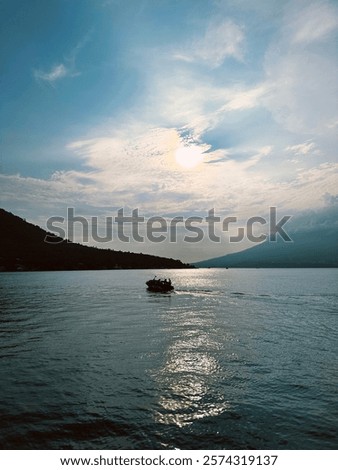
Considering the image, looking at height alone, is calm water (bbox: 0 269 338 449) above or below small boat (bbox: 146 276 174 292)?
below

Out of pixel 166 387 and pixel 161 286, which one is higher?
pixel 161 286

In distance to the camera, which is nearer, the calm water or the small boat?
the calm water

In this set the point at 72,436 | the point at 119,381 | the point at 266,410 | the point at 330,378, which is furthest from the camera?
the point at 330,378

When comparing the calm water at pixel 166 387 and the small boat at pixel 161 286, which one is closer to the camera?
the calm water at pixel 166 387

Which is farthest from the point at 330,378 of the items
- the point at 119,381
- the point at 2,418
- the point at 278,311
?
the point at 278,311

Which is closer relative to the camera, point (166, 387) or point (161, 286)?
point (166, 387)

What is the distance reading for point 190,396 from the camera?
63.5 feet

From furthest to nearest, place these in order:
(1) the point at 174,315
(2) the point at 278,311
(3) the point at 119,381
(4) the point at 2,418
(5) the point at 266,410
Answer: (2) the point at 278,311 < (1) the point at 174,315 < (3) the point at 119,381 < (5) the point at 266,410 < (4) the point at 2,418

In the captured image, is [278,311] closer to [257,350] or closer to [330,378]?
[257,350]

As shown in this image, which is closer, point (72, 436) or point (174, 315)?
point (72, 436)

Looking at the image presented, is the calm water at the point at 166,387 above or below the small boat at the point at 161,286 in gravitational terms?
below
